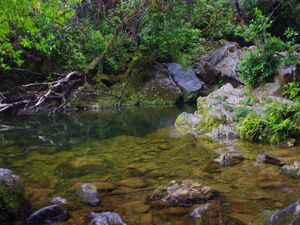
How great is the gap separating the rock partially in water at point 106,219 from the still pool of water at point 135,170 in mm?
143

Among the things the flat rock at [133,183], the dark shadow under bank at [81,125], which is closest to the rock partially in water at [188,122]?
the dark shadow under bank at [81,125]

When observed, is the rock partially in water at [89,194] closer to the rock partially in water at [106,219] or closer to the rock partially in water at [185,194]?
the rock partially in water at [106,219]

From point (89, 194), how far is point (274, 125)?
480cm

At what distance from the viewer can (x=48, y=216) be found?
4133mm

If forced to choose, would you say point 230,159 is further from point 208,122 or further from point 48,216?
point 48,216

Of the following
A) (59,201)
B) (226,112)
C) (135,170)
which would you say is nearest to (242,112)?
(226,112)

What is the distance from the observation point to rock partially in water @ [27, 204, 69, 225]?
4.08 m

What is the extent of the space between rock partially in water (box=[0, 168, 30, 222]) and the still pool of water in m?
0.33

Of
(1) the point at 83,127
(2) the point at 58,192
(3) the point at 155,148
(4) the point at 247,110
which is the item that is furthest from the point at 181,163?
(1) the point at 83,127

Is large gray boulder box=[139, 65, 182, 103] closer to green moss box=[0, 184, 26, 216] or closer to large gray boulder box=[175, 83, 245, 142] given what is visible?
large gray boulder box=[175, 83, 245, 142]

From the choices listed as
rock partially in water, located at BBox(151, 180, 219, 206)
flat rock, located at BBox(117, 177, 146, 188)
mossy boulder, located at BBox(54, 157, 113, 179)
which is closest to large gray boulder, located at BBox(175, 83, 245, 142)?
mossy boulder, located at BBox(54, 157, 113, 179)

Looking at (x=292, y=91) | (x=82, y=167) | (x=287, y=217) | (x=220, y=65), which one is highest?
(x=220, y=65)

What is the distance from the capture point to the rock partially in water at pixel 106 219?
3.89 m

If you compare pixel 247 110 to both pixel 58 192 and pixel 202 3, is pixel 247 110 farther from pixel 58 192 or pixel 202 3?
pixel 202 3
